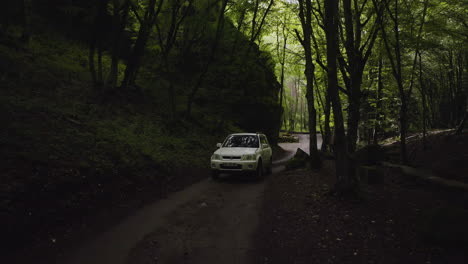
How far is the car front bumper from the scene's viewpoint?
1113 centimetres

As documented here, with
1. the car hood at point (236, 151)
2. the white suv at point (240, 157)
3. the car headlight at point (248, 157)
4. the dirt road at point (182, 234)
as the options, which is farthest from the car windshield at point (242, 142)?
the dirt road at point (182, 234)

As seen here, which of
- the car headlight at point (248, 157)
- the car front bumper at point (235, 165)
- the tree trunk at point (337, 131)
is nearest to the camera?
the tree trunk at point (337, 131)

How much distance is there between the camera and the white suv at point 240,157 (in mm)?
11164

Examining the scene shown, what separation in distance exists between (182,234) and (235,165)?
5676 mm

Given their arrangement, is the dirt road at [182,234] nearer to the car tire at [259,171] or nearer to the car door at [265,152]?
the car tire at [259,171]

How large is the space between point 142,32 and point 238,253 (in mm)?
14795

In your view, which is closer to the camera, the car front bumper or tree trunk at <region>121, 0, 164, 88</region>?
the car front bumper

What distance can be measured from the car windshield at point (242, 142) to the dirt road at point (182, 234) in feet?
12.8

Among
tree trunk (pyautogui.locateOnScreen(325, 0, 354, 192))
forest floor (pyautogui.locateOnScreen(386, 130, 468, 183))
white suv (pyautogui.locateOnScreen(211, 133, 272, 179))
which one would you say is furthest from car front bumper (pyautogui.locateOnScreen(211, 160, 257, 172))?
forest floor (pyautogui.locateOnScreen(386, 130, 468, 183))

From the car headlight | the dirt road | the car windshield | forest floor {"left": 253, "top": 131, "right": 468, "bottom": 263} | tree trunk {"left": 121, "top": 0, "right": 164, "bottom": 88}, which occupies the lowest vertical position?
the dirt road

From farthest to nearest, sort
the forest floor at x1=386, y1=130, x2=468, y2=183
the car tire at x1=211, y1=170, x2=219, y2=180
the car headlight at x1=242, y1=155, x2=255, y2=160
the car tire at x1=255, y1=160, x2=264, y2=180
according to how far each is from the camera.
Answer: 1. the forest floor at x1=386, y1=130, x2=468, y2=183
2. the car tire at x1=255, y1=160, x2=264, y2=180
3. the car tire at x1=211, y1=170, x2=219, y2=180
4. the car headlight at x1=242, y1=155, x2=255, y2=160

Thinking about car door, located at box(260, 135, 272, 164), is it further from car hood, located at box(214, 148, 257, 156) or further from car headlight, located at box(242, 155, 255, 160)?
car headlight, located at box(242, 155, 255, 160)

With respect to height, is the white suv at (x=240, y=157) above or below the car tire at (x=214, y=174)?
above

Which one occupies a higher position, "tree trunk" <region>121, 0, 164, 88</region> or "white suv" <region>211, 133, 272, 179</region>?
"tree trunk" <region>121, 0, 164, 88</region>
